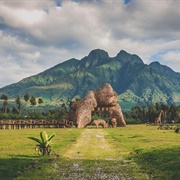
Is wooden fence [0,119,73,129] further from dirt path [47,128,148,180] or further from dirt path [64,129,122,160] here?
dirt path [47,128,148,180]

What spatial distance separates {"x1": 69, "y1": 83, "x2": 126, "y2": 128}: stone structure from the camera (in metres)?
Result: 70.2

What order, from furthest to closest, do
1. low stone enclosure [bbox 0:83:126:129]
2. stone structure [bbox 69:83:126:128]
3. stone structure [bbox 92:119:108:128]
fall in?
stone structure [bbox 69:83:126:128] < low stone enclosure [bbox 0:83:126:129] < stone structure [bbox 92:119:108:128]

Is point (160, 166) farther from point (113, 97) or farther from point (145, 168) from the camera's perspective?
point (113, 97)

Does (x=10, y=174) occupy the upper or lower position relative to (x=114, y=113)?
lower

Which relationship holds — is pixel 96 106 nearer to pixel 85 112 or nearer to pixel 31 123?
pixel 85 112

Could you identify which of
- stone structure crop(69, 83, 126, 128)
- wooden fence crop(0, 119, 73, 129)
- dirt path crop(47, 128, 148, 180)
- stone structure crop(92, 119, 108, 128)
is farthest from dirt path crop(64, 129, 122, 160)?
wooden fence crop(0, 119, 73, 129)

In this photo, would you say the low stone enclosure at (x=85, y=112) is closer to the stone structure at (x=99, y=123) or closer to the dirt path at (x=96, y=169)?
the stone structure at (x=99, y=123)

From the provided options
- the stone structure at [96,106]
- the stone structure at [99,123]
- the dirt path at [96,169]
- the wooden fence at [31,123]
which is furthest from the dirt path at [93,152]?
the wooden fence at [31,123]

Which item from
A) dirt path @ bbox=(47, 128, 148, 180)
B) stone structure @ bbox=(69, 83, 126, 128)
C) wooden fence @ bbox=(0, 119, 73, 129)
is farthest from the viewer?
wooden fence @ bbox=(0, 119, 73, 129)

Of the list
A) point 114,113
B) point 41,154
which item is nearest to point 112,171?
point 41,154

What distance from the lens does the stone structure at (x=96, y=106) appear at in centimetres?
7025

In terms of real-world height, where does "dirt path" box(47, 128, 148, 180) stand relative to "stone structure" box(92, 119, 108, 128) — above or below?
below

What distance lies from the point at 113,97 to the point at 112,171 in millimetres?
61721

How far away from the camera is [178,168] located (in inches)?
587
